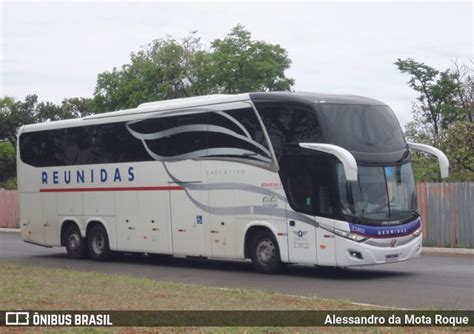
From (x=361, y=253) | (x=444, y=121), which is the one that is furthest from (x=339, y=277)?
(x=444, y=121)

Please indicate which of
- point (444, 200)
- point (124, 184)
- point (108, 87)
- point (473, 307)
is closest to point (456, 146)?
point (444, 200)

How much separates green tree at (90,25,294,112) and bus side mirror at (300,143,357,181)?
98.1ft

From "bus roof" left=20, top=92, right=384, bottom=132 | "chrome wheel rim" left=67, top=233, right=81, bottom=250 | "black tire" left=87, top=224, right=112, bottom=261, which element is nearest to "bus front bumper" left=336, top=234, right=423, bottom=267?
"bus roof" left=20, top=92, right=384, bottom=132

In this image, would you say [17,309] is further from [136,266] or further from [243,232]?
[136,266]

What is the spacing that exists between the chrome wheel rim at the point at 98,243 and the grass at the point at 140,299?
6919mm

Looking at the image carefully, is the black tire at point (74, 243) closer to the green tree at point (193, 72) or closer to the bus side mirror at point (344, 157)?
the bus side mirror at point (344, 157)

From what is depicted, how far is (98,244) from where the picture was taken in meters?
23.8

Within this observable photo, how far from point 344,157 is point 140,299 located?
5.49 meters

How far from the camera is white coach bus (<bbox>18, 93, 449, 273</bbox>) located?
57.6ft

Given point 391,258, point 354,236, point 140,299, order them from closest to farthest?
point 140,299 → point 354,236 → point 391,258

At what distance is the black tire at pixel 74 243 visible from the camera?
24219 mm

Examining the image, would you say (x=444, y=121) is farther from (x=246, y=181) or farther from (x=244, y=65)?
(x=246, y=181)

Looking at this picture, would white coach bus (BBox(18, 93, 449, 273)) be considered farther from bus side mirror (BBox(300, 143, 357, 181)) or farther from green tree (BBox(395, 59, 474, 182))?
green tree (BBox(395, 59, 474, 182))

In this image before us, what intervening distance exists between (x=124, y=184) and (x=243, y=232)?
4537mm
